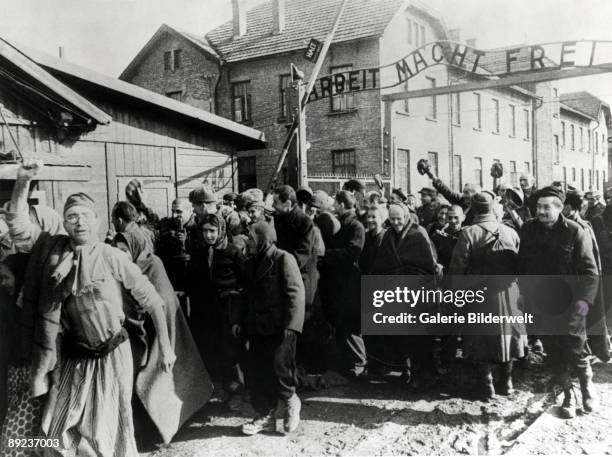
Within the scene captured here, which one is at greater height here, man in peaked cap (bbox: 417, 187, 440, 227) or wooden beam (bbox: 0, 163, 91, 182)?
wooden beam (bbox: 0, 163, 91, 182)

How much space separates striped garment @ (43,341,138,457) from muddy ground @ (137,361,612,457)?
0.69 meters

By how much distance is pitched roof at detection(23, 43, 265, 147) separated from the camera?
745cm

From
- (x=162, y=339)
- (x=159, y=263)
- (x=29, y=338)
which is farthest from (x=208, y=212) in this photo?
(x=29, y=338)

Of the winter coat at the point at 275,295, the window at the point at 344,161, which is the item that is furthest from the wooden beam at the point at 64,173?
the window at the point at 344,161

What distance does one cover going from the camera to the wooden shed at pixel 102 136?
6703 mm

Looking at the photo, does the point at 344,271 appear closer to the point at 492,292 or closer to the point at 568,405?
the point at 492,292

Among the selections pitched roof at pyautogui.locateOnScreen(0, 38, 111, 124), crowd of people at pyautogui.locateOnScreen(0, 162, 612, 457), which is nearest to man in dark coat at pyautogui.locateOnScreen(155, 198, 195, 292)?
crowd of people at pyautogui.locateOnScreen(0, 162, 612, 457)

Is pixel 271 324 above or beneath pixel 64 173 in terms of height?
beneath

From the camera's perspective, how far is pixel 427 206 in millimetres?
8172

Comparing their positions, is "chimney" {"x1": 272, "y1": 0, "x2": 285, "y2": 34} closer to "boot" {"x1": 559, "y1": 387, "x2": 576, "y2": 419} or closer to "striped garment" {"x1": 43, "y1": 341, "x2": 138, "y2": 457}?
"boot" {"x1": 559, "y1": 387, "x2": 576, "y2": 419}

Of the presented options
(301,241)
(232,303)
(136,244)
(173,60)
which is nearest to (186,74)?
(173,60)

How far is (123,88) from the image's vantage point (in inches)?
320

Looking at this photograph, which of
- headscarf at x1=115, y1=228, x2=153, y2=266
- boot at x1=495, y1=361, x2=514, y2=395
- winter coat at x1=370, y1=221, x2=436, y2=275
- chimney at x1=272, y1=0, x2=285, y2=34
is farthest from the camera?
chimney at x1=272, y1=0, x2=285, y2=34

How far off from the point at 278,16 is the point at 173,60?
14.5ft
